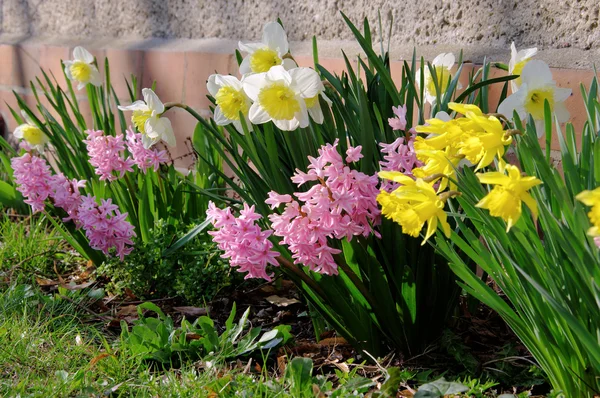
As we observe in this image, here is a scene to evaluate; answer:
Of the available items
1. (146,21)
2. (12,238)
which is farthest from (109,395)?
(146,21)

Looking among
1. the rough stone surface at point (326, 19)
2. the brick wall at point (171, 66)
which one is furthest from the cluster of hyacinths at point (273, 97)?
the brick wall at point (171, 66)

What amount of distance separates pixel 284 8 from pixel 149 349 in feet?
5.02

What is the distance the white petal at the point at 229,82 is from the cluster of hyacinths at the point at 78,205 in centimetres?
75

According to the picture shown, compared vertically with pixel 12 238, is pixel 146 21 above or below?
above

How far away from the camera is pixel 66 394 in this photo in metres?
1.63

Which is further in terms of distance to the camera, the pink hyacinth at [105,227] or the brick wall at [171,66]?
the brick wall at [171,66]

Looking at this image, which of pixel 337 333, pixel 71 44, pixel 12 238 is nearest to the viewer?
pixel 337 333

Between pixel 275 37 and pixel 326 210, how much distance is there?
52 centimetres

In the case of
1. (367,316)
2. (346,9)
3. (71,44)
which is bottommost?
(367,316)

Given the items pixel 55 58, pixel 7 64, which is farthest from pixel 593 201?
pixel 7 64

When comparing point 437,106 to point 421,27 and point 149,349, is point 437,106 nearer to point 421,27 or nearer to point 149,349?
point 421,27

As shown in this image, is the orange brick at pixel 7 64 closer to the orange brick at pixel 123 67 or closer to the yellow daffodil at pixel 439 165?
the orange brick at pixel 123 67

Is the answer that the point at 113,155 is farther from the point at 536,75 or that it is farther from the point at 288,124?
the point at 536,75

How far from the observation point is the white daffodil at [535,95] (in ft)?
4.83
